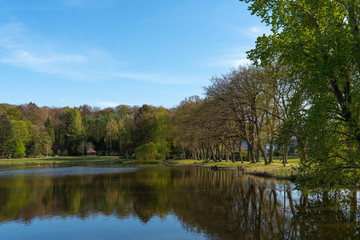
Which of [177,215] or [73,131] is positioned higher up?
[73,131]

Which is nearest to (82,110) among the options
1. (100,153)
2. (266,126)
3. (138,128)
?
(100,153)

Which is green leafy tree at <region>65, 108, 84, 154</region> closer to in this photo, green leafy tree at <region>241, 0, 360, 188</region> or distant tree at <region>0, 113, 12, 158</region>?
distant tree at <region>0, 113, 12, 158</region>

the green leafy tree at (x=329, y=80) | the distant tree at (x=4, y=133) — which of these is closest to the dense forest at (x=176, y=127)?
the distant tree at (x=4, y=133)

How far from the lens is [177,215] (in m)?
16.6

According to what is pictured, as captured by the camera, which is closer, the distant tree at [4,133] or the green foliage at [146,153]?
the green foliage at [146,153]

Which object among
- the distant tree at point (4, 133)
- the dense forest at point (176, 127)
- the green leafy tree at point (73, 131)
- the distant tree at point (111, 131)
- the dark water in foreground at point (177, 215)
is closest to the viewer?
the dark water in foreground at point (177, 215)

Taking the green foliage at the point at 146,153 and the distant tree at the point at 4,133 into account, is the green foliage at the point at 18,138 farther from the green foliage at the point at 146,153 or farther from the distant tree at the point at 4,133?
the green foliage at the point at 146,153

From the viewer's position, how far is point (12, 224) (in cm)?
1496

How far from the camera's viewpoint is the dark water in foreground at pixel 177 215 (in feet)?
43.2

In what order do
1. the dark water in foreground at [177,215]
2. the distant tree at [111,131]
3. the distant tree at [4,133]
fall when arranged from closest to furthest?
the dark water in foreground at [177,215]
the distant tree at [4,133]
the distant tree at [111,131]

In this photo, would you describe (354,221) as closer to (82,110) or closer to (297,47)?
(297,47)

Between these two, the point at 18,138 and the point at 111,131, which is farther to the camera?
the point at 111,131

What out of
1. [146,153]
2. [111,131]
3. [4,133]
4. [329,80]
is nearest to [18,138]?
[4,133]

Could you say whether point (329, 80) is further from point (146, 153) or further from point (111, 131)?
point (111, 131)
